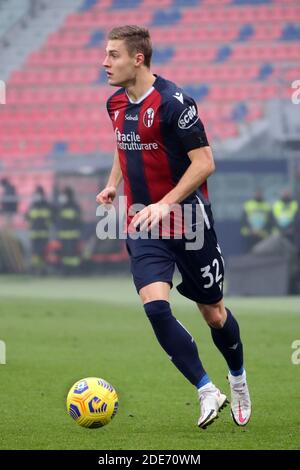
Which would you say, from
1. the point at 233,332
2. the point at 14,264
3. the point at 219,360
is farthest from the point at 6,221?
the point at 233,332

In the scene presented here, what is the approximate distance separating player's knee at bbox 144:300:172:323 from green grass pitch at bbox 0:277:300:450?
2.03 ft

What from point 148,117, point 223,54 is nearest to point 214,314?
point 148,117

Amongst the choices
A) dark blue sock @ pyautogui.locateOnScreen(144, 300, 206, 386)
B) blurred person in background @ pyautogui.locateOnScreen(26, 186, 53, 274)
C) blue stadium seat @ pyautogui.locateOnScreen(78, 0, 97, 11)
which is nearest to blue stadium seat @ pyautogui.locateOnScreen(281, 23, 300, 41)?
blue stadium seat @ pyautogui.locateOnScreen(78, 0, 97, 11)

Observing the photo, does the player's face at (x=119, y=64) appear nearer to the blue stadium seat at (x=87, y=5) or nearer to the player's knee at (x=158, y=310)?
the player's knee at (x=158, y=310)

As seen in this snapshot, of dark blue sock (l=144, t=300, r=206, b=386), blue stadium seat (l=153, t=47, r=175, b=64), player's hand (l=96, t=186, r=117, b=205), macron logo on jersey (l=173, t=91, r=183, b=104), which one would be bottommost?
blue stadium seat (l=153, t=47, r=175, b=64)

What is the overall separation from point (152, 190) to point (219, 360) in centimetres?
366

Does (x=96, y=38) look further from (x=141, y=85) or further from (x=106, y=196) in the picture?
(x=141, y=85)

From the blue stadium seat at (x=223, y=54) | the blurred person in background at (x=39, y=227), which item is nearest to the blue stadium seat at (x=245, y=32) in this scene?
the blue stadium seat at (x=223, y=54)

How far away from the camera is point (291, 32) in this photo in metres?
28.3

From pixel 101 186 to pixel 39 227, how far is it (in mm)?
1703

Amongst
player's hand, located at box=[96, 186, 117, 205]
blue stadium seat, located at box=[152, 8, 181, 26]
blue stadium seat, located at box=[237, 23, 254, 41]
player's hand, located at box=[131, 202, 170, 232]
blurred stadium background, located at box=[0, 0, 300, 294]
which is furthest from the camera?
blue stadium seat, located at box=[152, 8, 181, 26]

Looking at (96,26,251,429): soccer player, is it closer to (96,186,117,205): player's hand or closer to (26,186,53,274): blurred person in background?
(96,186,117,205): player's hand

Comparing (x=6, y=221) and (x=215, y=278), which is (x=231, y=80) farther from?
(x=215, y=278)

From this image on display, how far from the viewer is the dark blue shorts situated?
6.02m
